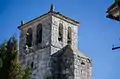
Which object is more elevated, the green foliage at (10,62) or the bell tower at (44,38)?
the bell tower at (44,38)

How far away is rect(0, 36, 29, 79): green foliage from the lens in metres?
13.6

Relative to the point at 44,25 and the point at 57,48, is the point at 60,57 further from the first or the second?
the point at 44,25

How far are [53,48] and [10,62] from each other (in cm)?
2337

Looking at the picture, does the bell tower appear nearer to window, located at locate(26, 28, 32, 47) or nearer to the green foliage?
window, located at locate(26, 28, 32, 47)

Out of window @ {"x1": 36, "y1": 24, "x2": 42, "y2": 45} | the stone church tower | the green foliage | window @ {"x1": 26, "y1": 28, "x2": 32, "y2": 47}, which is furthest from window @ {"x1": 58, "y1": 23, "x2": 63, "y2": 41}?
the green foliage

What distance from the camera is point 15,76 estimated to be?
44.6 ft

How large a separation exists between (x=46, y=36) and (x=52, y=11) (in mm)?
2715

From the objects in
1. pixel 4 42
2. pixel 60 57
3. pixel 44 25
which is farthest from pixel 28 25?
pixel 4 42

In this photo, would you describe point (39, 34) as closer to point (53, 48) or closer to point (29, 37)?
point (29, 37)

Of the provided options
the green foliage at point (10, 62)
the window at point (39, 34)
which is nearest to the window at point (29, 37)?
the window at point (39, 34)

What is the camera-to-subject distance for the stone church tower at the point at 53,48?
1426 inches

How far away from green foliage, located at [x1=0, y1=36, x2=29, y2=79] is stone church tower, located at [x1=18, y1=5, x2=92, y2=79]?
20324 millimetres

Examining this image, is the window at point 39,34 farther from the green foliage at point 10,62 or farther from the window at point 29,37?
the green foliage at point 10,62

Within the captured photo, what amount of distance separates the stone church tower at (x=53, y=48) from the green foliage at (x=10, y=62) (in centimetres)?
2032
